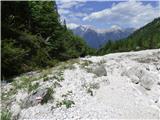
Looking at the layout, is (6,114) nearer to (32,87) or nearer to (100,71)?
(32,87)

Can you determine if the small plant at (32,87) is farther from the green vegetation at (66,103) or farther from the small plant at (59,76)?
the green vegetation at (66,103)

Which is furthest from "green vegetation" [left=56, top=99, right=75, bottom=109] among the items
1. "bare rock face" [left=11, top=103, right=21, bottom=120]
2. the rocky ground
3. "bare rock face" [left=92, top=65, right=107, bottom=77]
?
"bare rock face" [left=92, top=65, right=107, bottom=77]

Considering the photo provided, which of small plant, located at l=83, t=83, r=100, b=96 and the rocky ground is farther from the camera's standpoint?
small plant, located at l=83, t=83, r=100, b=96

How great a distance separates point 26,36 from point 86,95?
14768mm

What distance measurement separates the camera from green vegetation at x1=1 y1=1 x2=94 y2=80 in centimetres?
2832

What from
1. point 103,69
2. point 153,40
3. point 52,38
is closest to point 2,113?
point 103,69

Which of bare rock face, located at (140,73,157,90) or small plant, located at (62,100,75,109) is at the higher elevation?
small plant, located at (62,100,75,109)

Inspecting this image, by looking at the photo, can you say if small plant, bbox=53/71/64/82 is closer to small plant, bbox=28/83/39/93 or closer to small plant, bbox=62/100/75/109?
small plant, bbox=28/83/39/93

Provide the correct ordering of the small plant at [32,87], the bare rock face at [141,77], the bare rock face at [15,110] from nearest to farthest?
the bare rock face at [15,110], the small plant at [32,87], the bare rock face at [141,77]

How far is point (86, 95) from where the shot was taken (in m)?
19.0

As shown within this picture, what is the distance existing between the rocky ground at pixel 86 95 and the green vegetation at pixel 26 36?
4.78 meters

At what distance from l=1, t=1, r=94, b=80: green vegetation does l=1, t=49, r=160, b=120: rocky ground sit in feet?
15.7

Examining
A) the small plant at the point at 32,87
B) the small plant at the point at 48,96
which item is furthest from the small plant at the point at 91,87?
the small plant at the point at 32,87

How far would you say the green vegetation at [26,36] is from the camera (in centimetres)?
2832
